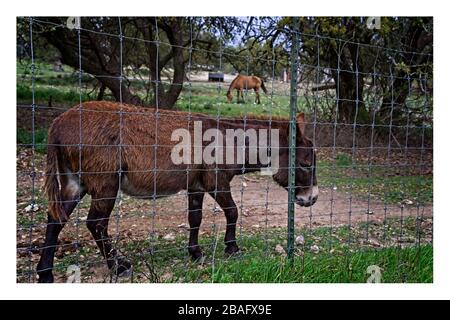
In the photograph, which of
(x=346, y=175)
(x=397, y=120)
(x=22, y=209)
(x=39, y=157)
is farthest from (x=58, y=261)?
(x=397, y=120)

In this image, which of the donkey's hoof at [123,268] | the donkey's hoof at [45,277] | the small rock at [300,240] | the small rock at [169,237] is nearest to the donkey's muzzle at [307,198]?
the small rock at [300,240]

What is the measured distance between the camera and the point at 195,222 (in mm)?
4629

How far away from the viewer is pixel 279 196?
7641 millimetres

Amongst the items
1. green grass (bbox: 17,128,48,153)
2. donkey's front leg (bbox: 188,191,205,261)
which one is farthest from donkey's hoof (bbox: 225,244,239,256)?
green grass (bbox: 17,128,48,153)

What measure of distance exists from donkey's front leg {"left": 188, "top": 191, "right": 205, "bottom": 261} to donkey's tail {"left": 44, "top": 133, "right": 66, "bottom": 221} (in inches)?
52.7

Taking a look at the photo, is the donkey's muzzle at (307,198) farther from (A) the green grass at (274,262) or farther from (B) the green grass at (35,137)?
(B) the green grass at (35,137)

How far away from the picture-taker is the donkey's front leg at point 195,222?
449cm

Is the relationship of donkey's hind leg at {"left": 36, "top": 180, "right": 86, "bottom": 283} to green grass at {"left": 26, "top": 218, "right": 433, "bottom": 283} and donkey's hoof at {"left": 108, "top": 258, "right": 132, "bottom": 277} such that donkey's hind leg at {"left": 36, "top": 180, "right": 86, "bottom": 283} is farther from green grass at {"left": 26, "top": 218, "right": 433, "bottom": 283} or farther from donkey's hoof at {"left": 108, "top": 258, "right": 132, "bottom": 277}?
donkey's hoof at {"left": 108, "top": 258, "right": 132, "bottom": 277}

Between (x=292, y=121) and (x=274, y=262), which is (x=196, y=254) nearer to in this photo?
(x=274, y=262)

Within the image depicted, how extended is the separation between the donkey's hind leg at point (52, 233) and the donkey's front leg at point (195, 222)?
1.24 m

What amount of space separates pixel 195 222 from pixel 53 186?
5.16 ft

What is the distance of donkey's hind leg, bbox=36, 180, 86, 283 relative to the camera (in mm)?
3580

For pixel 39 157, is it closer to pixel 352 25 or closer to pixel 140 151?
pixel 140 151

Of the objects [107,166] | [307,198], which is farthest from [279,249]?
[107,166]
